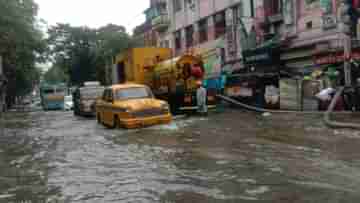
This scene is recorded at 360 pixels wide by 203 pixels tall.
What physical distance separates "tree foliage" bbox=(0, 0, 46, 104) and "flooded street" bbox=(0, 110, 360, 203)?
25.5 m

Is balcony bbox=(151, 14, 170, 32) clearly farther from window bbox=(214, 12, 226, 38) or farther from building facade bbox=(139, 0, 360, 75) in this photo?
window bbox=(214, 12, 226, 38)

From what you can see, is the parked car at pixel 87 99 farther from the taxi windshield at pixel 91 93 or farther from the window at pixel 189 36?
the window at pixel 189 36

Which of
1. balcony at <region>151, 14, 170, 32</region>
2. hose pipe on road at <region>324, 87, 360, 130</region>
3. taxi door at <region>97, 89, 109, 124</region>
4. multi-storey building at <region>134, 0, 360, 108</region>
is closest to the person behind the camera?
hose pipe on road at <region>324, 87, 360, 130</region>

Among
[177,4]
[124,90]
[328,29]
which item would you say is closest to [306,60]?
[328,29]

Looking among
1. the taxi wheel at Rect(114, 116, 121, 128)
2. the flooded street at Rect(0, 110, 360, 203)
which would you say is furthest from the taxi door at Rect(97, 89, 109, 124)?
the flooded street at Rect(0, 110, 360, 203)

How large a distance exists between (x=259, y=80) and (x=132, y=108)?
9.52m

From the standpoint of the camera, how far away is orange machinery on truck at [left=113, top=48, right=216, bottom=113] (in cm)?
2241

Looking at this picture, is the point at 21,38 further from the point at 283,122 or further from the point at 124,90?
the point at 283,122

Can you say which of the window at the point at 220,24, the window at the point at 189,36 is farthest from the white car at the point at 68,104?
the window at the point at 220,24

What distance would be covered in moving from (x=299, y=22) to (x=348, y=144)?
1481 centimetres

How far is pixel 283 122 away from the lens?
16.6 metres

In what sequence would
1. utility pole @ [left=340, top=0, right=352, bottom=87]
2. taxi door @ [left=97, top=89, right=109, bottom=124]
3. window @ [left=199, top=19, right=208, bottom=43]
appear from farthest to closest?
→ window @ [left=199, top=19, right=208, bottom=43]
taxi door @ [left=97, top=89, right=109, bottom=124]
utility pole @ [left=340, top=0, right=352, bottom=87]

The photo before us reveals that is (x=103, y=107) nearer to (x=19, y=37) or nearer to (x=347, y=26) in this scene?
(x=347, y=26)

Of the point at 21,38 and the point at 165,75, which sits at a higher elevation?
the point at 21,38
